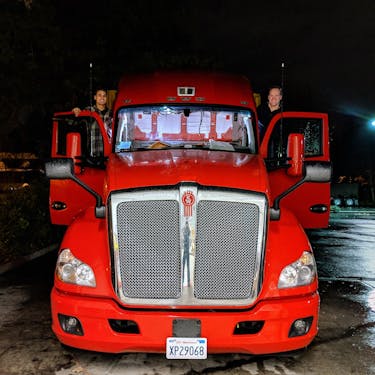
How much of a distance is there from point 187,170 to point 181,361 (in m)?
1.75

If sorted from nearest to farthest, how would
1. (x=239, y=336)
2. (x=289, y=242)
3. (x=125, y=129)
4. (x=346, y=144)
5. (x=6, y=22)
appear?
(x=239, y=336)
(x=289, y=242)
(x=125, y=129)
(x=6, y=22)
(x=346, y=144)

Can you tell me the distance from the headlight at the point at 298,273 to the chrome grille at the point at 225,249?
0.90 feet

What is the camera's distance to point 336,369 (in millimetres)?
4832

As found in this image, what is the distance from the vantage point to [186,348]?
13.9 ft

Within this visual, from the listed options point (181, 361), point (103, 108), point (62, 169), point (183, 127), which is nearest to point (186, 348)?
point (181, 361)

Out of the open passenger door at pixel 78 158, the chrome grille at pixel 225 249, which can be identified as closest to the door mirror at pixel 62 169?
the open passenger door at pixel 78 158

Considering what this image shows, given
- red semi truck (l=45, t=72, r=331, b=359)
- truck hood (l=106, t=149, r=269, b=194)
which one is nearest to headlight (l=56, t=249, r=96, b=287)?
red semi truck (l=45, t=72, r=331, b=359)

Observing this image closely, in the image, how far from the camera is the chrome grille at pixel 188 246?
4.49m

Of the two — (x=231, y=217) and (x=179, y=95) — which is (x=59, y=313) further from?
(x=179, y=95)

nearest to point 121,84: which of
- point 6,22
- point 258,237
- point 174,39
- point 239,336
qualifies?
point 258,237

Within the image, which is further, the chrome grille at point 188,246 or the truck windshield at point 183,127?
the truck windshield at point 183,127

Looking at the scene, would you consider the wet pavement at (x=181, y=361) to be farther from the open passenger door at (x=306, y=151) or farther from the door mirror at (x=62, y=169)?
the door mirror at (x=62, y=169)

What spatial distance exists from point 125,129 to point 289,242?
9.58ft

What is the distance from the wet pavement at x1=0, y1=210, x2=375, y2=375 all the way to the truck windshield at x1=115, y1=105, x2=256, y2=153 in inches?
90.6
